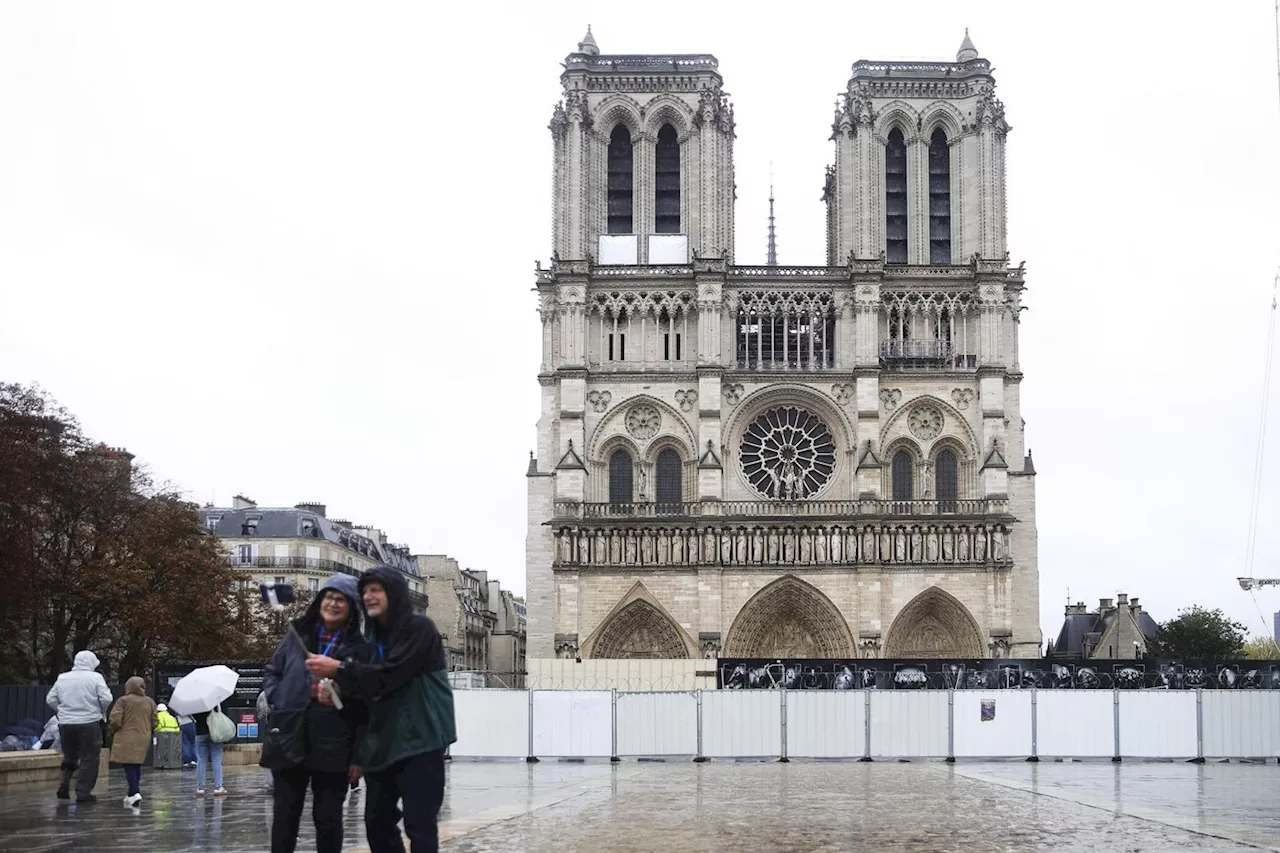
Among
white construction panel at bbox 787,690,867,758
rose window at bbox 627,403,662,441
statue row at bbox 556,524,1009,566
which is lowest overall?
white construction panel at bbox 787,690,867,758

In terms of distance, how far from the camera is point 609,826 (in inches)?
550

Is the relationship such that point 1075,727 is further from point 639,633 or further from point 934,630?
point 639,633

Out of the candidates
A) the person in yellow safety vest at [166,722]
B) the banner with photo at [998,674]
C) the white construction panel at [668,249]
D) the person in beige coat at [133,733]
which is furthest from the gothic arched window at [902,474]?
the person in beige coat at [133,733]

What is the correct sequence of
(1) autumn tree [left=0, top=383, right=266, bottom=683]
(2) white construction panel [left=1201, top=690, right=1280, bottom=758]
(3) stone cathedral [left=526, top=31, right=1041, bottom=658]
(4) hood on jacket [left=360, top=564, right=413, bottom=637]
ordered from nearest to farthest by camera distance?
(4) hood on jacket [left=360, top=564, right=413, bottom=637] < (2) white construction panel [left=1201, top=690, right=1280, bottom=758] < (1) autumn tree [left=0, top=383, right=266, bottom=683] < (3) stone cathedral [left=526, top=31, right=1041, bottom=658]

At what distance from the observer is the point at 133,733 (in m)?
17.8

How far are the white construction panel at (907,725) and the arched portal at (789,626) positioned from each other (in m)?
23.2

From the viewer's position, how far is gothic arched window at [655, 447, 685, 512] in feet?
188

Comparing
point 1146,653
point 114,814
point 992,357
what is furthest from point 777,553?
point 114,814

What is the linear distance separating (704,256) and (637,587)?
10.7 m

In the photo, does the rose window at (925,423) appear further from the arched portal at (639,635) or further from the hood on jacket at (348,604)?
the hood on jacket at (348,604)

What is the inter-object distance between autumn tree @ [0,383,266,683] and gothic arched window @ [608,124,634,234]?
1807cm

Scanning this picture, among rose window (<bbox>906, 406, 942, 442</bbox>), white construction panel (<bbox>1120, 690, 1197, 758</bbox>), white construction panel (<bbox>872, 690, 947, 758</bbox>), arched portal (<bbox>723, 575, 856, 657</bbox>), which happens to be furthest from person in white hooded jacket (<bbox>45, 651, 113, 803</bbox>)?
rose window (<bbox>906, 406, 942, 442</bbox>)

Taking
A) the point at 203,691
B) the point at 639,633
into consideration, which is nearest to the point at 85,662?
the point at 203,691

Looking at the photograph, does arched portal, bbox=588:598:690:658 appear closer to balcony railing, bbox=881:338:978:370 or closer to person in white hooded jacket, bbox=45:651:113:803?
balcony railing, bbox=881:338:978:370
